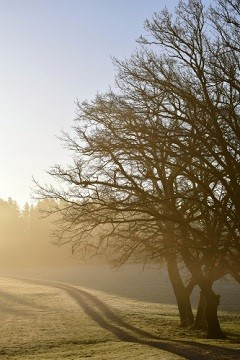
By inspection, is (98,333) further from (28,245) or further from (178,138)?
(28,245)

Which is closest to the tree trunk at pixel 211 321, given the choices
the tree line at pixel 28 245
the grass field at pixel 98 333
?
the grass field at pixel 98 333

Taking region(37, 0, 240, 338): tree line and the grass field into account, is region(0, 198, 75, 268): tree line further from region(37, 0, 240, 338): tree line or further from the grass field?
region(37, 0, 240, 338): tree line

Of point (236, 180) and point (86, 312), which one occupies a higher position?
point (236, 180)

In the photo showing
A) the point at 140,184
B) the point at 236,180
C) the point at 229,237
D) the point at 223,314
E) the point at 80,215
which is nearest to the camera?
the point at 236,180

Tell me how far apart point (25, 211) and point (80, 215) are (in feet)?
481

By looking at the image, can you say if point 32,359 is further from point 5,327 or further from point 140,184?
point 5,327

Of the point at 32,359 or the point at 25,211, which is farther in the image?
the point at 25,211

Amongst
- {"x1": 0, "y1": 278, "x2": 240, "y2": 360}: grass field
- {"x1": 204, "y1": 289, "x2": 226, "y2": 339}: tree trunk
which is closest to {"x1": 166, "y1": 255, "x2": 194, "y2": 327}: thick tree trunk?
{"x1": 0, "y1": 278, "x2": 240, "y2": 360}: grass field

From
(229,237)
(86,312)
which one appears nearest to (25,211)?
(86,312)

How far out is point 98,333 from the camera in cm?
2347

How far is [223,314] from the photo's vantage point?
33500mm

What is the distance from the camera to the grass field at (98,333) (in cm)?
1625

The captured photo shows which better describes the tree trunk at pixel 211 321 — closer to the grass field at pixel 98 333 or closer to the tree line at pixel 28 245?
the grass field at pixel 98 333

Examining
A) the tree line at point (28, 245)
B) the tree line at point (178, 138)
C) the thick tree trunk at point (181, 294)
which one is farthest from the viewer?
the tree line at point (28, 245)
